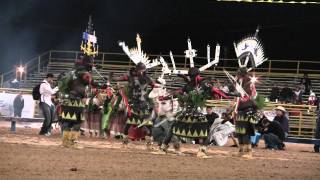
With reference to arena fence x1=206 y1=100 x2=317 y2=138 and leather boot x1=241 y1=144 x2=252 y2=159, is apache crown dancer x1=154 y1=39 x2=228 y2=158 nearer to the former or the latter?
leather boot x1=241 y1=144 x2=252 y2=159

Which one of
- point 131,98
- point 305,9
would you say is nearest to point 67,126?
→ point 131,98

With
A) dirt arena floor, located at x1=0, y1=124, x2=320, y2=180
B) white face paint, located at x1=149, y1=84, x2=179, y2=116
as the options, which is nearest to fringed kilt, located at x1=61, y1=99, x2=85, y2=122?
dirt arena floor, located at x1=0, y1=124, x2=320, y2=180

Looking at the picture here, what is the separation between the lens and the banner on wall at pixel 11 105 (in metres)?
31.5

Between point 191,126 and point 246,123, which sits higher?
point 246,123

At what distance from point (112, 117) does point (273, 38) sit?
840 inches

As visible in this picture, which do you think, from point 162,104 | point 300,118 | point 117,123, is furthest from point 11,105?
point 162,104

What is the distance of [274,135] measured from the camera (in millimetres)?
23766

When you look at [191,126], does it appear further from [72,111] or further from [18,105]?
[18,105]

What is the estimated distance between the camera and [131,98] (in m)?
17.6

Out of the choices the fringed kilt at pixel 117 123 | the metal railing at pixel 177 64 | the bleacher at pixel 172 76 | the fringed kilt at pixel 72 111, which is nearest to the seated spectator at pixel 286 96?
the bleacher at pixel 172 76

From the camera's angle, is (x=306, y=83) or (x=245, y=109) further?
(x=306, y=83)

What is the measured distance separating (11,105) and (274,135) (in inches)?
546

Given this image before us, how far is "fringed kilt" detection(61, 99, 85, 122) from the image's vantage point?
1686cm

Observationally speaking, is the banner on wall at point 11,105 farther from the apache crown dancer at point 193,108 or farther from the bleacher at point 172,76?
the apache crown dancer at point 193,108
